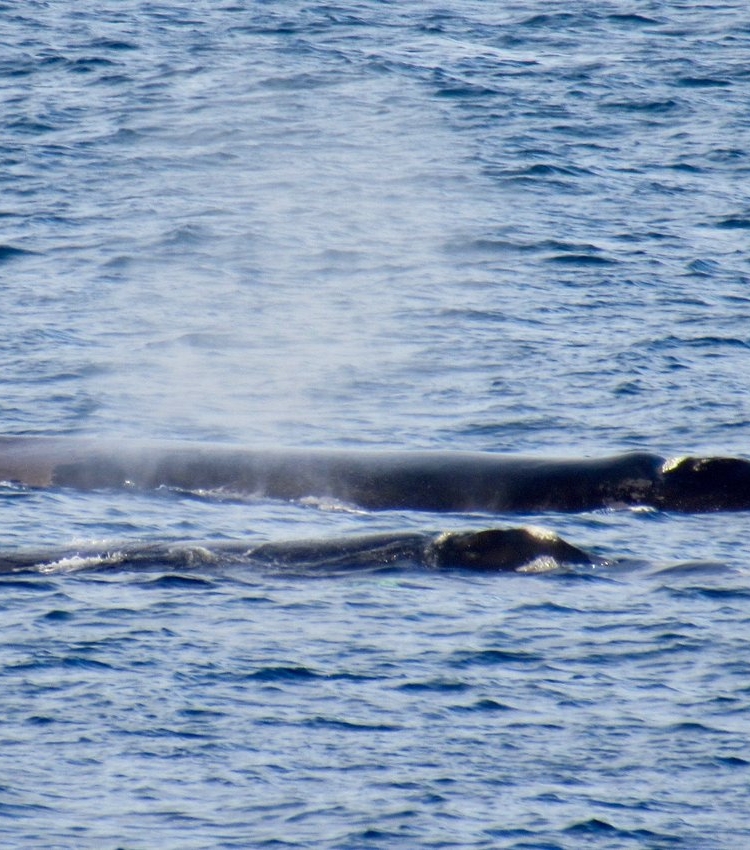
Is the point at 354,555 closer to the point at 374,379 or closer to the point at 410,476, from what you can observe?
the point at 410,476

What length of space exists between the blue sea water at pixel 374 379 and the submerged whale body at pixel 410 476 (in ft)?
1.14

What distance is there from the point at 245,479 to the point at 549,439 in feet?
12.8

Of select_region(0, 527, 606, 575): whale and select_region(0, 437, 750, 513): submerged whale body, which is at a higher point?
select_region(0, 527, 606, 575): whale

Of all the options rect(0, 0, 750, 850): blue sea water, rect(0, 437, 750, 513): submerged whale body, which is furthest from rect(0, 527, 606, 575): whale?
rect(0, 437, 750, 513): submerged whale body

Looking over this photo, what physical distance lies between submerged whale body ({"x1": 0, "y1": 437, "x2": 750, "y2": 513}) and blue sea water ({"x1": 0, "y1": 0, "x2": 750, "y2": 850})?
35 cm

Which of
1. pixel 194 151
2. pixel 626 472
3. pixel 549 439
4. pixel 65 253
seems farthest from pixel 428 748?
pixel 194 151

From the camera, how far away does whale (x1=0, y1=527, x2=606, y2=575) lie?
1434 cm

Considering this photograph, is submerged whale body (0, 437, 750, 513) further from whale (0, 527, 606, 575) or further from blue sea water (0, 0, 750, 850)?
whale (0, 527, 606, 575)

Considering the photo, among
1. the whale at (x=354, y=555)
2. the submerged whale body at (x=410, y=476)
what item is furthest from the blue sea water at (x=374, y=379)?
the submerged whale body at (x=410, y=476)

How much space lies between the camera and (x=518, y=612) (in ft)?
44.1

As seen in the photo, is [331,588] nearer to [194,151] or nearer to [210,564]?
[210,564]

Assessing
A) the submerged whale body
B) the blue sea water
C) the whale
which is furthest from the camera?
the submerged whale body

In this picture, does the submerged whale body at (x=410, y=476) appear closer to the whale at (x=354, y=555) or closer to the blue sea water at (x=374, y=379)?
the blue sea water at (x=374, y=379)

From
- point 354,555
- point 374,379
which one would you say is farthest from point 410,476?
point 374,379
